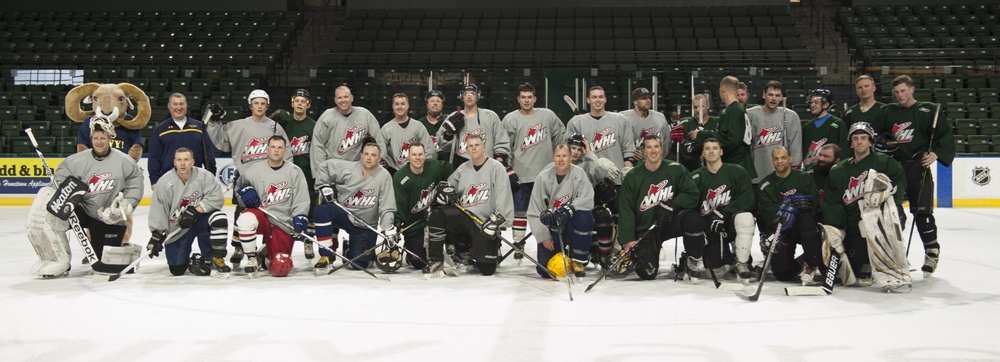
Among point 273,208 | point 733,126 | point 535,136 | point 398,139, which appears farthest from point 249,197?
point 733,126

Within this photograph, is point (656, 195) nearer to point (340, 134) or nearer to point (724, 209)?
point (724, 209)

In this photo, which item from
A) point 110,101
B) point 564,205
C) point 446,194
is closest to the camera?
point 564,205

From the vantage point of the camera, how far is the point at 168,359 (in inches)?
140

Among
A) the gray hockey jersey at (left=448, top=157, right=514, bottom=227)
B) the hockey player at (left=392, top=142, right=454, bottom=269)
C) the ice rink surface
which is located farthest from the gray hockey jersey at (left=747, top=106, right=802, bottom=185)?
the hockey player at (left=392, top=142, right=454, bottom=269)

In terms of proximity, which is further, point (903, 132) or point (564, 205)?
point (903, 132)

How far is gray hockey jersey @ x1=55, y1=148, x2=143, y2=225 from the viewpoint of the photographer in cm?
598

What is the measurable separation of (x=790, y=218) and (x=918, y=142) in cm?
140

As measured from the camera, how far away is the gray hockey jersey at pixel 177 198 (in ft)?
19.7

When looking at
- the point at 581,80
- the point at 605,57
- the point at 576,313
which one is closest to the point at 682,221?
Result: the point at 576,313

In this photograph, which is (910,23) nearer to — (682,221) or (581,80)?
(581,80)

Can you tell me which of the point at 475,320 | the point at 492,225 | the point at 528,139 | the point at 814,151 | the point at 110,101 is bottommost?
the point at 475,320

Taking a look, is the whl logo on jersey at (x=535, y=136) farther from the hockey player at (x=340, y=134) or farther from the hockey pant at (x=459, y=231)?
the hockey player at (x=340, y=134)

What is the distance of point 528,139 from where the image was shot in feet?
22.7

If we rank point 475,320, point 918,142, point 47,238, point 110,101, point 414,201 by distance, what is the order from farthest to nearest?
point 110,101 < point 414,201 < point 918,142 < point 47,238 < point 475,320
